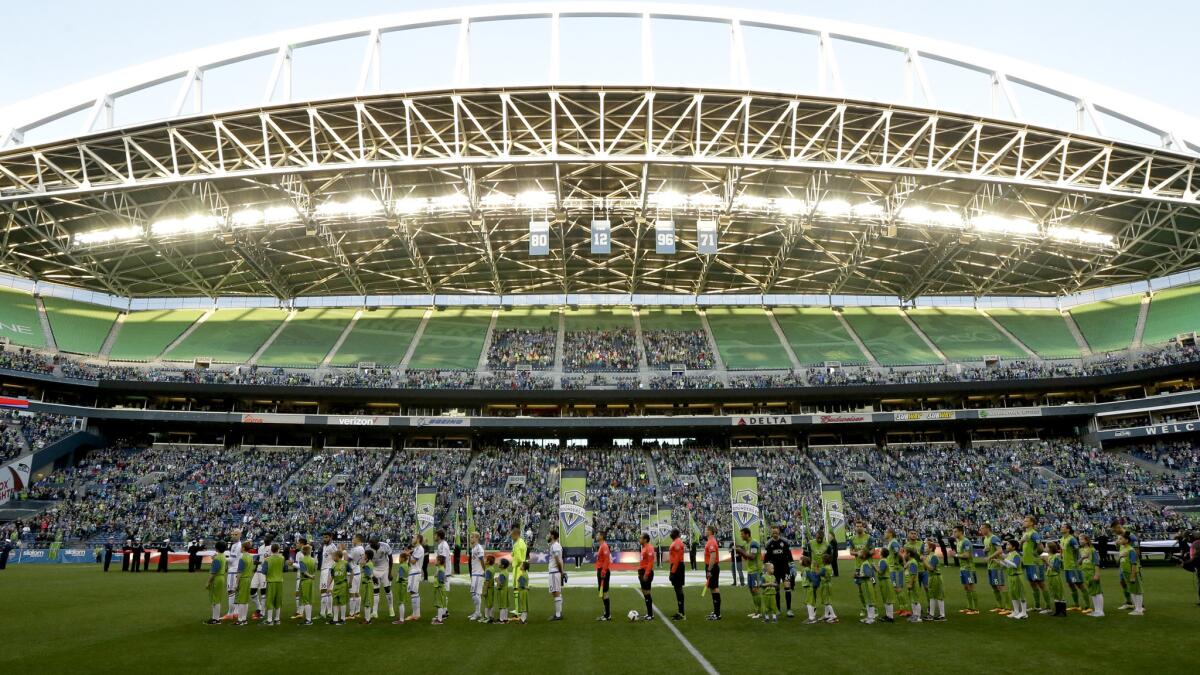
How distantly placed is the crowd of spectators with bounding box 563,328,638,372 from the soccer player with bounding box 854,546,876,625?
40.8m

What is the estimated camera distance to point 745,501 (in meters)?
26.4

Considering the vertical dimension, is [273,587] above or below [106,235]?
below

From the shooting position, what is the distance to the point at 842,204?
1635 inches

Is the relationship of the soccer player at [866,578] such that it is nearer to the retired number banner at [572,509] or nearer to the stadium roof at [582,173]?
the retired number banner at [572,509]

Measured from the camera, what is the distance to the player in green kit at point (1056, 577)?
47.1 ft

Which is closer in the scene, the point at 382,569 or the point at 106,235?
the point at 382,569

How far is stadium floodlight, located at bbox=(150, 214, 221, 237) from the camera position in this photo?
42406mm

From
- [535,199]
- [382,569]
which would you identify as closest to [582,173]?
[535,199]

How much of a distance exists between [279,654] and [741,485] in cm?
1872

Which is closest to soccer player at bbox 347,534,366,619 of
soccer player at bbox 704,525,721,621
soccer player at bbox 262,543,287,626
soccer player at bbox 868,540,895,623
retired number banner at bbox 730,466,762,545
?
soccer player at bbox 262,543,287,626

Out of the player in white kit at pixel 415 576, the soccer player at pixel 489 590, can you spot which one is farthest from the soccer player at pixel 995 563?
the player in white kit at pixel 415 576

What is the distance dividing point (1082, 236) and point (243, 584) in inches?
2021

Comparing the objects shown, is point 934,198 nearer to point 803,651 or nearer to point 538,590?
point 538,590

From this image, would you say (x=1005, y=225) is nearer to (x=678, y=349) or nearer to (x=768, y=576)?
(x=678, y=349)
